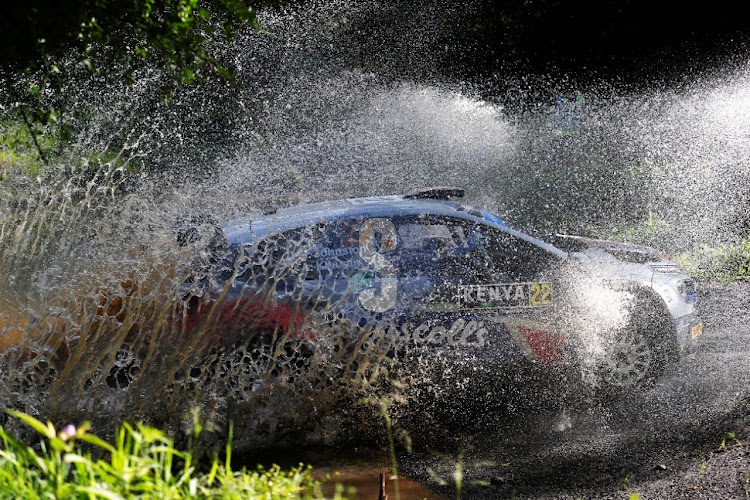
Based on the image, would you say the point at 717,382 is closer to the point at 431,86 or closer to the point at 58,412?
the point at 58,412

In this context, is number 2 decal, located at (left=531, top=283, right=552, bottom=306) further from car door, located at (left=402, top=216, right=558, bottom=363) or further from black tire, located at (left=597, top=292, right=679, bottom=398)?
black tire, located at (left=597, top=292, right=679, bottom=398)

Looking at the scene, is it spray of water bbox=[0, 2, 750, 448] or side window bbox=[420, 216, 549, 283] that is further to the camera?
spray of water bbox=[0, 2, 750, 448]

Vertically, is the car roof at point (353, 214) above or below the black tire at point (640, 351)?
above

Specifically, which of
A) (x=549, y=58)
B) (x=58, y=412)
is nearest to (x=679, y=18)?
(x=549, y=58)

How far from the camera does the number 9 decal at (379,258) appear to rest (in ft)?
18.3

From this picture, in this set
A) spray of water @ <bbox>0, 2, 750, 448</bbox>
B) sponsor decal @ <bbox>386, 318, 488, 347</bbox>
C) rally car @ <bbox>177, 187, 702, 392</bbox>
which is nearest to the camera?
rally car @ <bbox>177, 187, 702, 392</bbox>

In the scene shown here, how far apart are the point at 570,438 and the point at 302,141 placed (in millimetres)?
9294

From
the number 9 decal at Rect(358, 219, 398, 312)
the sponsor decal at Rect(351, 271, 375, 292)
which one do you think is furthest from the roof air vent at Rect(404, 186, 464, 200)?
the sponsor decal at Rect(351, 271, 375, 292)

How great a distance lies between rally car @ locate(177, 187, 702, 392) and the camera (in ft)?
17.9

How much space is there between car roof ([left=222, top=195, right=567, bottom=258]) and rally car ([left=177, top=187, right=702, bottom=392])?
0.01 m

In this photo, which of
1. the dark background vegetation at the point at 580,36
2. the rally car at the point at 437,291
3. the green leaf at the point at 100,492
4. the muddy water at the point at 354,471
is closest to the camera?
Result: the green leaf at the point at 100,492

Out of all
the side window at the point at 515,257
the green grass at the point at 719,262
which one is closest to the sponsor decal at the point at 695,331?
the side window at the point at 515,257

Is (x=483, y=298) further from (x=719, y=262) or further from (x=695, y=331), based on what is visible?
(x=719, y=262)

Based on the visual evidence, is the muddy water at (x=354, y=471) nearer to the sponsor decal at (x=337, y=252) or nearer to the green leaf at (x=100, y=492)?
the sponsor decal at (x=337, y=252)
